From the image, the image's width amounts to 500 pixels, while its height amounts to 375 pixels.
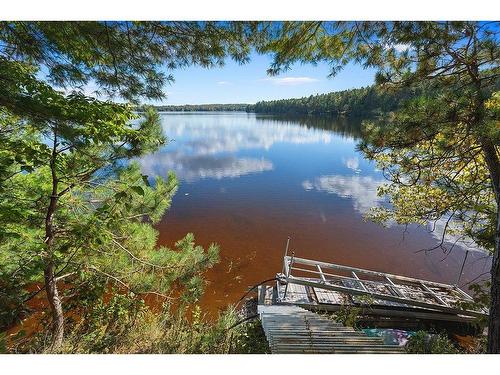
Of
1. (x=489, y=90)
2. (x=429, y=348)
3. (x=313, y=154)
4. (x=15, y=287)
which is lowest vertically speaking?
(x=313, y=154)

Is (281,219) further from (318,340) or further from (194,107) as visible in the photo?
(318,340)

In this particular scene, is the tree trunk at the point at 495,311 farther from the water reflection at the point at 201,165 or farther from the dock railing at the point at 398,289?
the water reflection at the point at 201,165

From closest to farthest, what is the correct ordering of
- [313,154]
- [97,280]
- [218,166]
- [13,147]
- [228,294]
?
[13,147] → [97,280] → [228,294] → [218,166] → [313,154]

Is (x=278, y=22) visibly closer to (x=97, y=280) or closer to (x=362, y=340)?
(x=362, y=340)

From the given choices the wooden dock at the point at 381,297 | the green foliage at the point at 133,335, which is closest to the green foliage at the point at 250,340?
the green foliage at the point at 133,335

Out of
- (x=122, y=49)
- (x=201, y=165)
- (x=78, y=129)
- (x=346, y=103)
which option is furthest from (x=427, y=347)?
(x=346, y=103)
